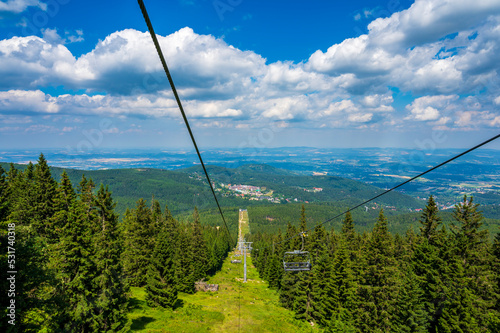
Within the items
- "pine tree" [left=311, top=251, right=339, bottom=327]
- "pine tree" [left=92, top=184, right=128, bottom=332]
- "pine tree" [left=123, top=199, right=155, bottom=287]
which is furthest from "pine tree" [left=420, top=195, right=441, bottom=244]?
"pine tree" [left=123, top=199, right=155, bottom=287]

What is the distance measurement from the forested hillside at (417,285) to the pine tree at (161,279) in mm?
19822

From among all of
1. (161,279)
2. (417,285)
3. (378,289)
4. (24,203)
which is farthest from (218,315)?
(24,203)

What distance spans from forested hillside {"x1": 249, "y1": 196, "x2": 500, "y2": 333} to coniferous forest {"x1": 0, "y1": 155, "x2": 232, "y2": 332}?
22.9 metres

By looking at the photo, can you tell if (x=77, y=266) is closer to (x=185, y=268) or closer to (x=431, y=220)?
(x=185, y=268)

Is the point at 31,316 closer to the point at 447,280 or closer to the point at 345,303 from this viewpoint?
the point at 345,303

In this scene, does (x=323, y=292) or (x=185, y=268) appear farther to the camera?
(x=185, y=268)

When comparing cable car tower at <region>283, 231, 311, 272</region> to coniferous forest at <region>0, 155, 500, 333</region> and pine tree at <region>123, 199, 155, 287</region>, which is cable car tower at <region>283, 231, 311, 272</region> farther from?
pine tree at <region>123, 199, 155, 287</region>

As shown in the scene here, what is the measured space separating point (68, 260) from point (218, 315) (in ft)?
80.9

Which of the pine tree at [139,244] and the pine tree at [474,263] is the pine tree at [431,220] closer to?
the pine tree at [474,263]

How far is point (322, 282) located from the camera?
3728 centimetres

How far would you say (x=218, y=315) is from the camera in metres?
35.7

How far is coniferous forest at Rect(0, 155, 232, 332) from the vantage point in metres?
11.3

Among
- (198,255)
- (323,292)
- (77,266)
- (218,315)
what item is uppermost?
(77,266)

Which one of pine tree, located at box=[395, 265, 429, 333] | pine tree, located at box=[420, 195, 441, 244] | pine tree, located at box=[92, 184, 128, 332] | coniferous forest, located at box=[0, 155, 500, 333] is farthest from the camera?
pine tree, located at box=[420, 195, 441, 244]
